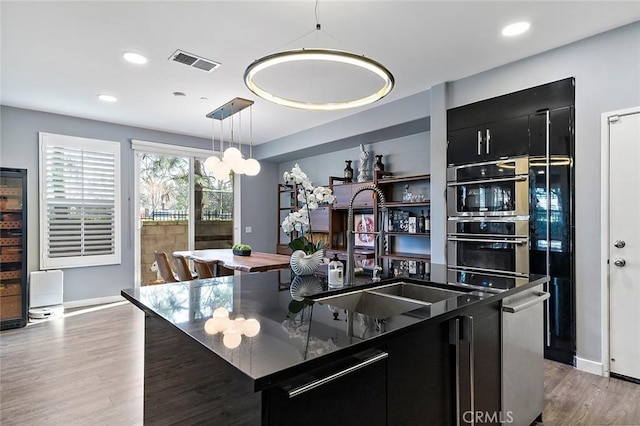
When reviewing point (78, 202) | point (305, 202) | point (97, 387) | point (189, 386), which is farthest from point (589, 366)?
point (78, 202)

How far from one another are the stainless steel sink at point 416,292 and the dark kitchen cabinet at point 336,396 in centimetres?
81

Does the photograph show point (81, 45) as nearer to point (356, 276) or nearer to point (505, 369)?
point (356, 276)

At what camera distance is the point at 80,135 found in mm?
5309

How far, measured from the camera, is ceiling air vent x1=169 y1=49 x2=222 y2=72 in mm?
3262

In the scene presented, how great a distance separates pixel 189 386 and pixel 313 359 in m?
0.65

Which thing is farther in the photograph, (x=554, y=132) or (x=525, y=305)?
(x=554, y=132)

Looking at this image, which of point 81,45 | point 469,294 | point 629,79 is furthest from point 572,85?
point 81,45

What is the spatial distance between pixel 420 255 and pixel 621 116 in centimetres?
261

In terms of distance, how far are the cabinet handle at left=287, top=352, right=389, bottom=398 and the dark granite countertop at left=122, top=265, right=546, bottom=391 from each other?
5 centimetres

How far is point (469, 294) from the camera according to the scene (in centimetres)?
175

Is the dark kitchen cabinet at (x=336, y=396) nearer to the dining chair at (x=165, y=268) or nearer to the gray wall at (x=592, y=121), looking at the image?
the gray wall at (x=592, y=121)

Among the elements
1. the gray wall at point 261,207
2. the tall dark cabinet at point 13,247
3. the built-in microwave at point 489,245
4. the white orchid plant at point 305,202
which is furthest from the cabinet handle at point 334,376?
the gray wall at point 261,207

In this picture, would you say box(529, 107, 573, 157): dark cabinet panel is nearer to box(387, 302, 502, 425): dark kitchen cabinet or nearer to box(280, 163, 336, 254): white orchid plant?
box(387, 302, 502, 425): dark kitchen cabinet

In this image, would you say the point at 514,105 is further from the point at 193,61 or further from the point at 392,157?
the point at 193,61
